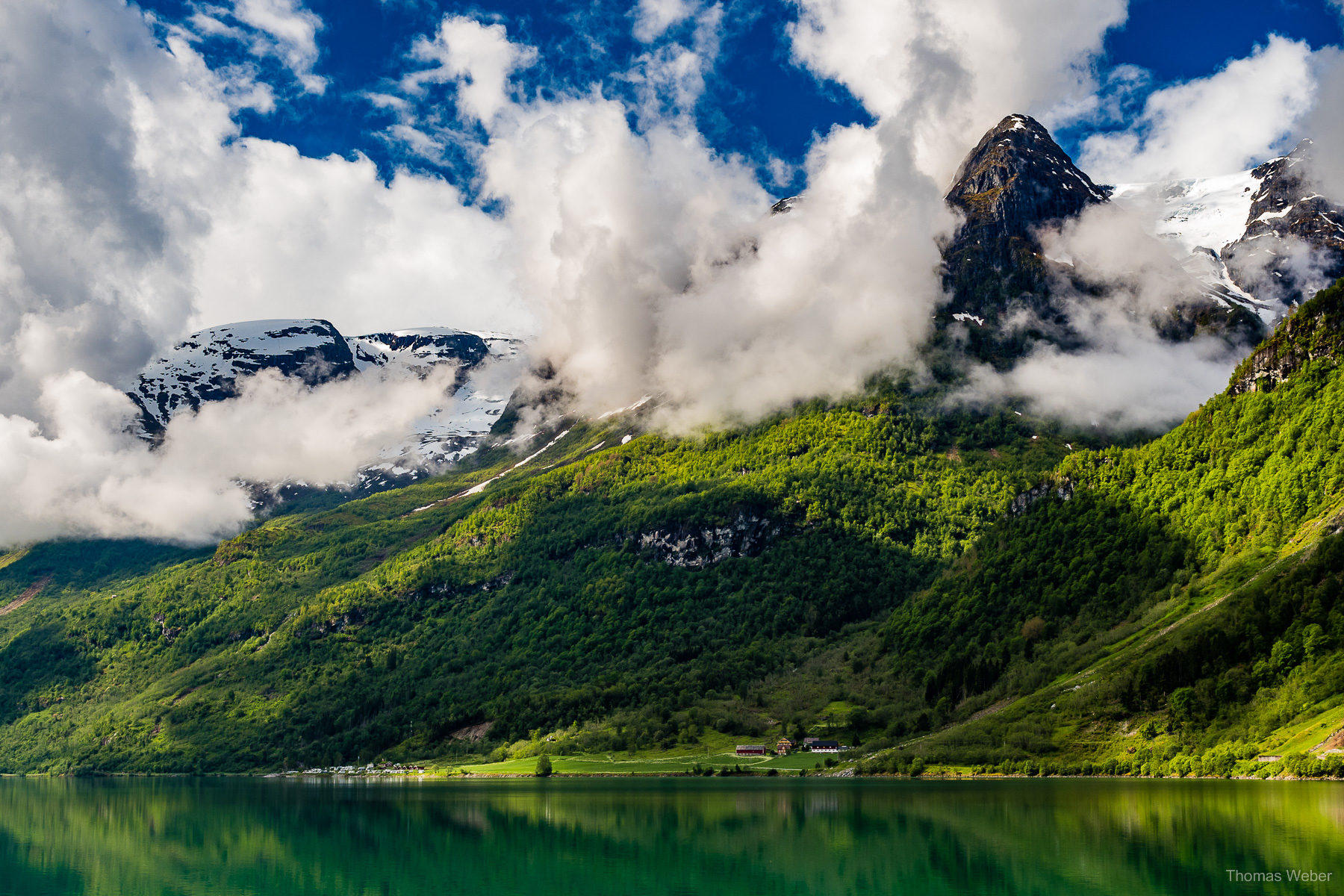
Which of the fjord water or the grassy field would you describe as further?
the grassy field

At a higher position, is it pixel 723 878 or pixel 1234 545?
pixel 1234 545

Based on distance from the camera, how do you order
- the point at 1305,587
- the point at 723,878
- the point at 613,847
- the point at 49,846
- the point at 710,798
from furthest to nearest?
1. the point at 1305,587
2. the point at 710,798
3. the point at 49,846
4. the point at 613,847
5. the point at 723,878

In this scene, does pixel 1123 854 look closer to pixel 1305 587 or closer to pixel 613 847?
pixel 613 847

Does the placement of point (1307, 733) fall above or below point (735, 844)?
above

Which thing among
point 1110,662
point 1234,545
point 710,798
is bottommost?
point 710,798

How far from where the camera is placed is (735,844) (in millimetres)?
83562

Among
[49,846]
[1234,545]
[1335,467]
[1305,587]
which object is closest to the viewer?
[49,846]

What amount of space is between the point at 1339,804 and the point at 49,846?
11389 cm

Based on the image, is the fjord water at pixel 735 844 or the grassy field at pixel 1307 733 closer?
the fjord water at pixel 735 844

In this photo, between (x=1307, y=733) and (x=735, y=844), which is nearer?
(x=735, y=844)

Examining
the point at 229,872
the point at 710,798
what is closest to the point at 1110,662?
the point at 710,798

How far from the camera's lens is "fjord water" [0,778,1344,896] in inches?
2511

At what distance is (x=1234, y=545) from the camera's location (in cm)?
19862

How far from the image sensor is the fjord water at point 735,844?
63.8 meters
